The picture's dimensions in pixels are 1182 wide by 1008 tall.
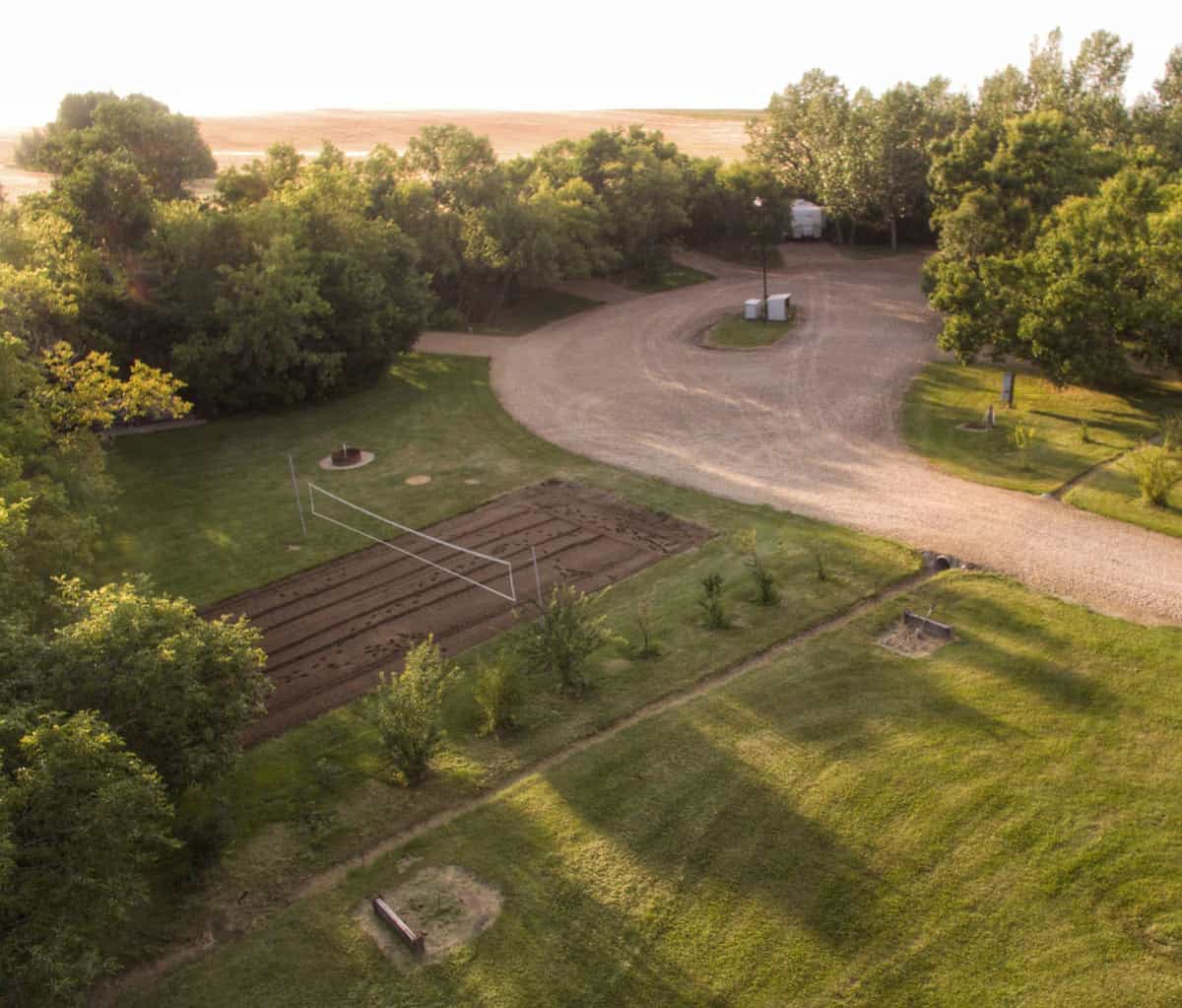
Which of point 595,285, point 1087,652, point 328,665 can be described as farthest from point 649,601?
point 595,285

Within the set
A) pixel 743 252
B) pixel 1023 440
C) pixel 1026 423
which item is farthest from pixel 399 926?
pixel 743 252

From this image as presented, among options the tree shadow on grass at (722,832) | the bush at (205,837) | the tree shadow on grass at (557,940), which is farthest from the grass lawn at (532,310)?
the tree shadow on grass at (557,940)

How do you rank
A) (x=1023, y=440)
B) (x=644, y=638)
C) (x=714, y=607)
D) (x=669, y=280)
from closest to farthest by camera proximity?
(x=644, y=638) → (x=714, y=607) → (x=1023, y=440) → (x=669, y=280)

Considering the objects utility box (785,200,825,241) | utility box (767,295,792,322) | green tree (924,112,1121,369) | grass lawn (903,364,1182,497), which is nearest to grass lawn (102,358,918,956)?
grass lawn (903,364,1182,497)

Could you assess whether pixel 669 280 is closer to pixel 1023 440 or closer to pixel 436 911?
pixel 1023 440

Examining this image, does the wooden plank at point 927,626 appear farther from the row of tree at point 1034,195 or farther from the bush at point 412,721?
the row of tree at point 1034,195

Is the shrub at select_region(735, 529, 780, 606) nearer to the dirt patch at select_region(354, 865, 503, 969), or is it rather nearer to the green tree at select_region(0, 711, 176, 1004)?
the dirt patch at select_region(354, 865, 503, 969)

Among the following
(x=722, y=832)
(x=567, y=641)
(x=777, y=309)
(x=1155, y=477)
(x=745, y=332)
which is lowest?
(x=722, y=832)
